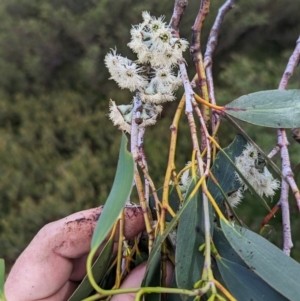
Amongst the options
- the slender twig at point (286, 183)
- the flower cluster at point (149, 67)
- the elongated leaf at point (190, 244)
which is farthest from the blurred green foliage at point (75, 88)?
the elongated leaf at point (190, 244)

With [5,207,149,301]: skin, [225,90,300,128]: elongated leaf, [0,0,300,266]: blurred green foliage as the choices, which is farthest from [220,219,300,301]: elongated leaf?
[0,0,300,266]: blurred green foliage

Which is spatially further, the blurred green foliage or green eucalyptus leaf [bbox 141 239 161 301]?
the blurred green foliage

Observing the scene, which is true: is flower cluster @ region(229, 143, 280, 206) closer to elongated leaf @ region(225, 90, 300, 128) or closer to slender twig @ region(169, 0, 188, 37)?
elongated leaf @ region(225, 90, 300, 128)

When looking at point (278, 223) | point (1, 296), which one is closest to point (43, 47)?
point (278, 223)

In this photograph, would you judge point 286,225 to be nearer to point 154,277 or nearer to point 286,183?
point 286,183

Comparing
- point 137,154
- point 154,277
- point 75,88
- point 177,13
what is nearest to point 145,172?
point 137,154

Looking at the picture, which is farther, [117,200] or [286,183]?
[286,183]

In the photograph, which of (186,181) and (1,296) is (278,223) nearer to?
(186,181)

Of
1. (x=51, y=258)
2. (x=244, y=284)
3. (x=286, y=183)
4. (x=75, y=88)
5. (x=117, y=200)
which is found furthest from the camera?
(x=75, y=88)
